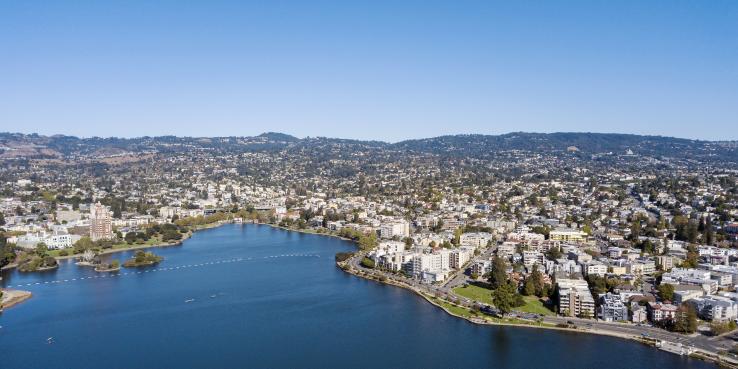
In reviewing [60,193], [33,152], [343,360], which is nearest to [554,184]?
[60,193]

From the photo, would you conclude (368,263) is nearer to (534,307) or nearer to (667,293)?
(534,307)

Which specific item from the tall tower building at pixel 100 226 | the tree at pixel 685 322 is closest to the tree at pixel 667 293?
the tree at pixel 685 322

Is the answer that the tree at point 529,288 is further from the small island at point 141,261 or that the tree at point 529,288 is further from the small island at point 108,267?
the small island at point 108,267

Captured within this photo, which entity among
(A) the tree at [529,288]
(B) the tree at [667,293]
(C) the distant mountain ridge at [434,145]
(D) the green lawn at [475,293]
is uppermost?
(C) the distant mountain ridge at [434,145]

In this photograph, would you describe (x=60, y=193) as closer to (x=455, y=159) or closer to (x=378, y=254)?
(x=378, y=254)

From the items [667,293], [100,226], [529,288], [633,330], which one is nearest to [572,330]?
[633,330]

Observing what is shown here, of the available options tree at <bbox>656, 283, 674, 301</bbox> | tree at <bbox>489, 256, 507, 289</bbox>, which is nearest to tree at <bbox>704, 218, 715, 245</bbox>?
tree at <bbox>656, 283, 674, 301</bbox>
